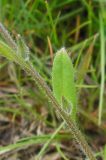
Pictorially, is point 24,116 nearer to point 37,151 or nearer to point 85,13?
point 37,151

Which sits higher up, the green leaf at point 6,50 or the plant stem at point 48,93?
the green leaf at point 6,50

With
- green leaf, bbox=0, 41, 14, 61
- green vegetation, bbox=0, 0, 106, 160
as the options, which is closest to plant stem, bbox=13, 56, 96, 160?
green leaf, bbox=0, 41, 14, 61

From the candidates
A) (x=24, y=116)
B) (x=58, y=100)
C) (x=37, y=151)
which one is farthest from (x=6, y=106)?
(x=58, y=100)

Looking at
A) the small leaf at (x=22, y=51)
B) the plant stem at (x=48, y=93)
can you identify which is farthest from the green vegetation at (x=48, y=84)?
the small leaf at (x=22, y=51)

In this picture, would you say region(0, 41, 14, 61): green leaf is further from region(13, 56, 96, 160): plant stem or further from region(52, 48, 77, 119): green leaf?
region(52, 48, 77, 119): green leaf

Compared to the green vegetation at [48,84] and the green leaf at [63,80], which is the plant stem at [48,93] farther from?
the green vegetation at [48,84]

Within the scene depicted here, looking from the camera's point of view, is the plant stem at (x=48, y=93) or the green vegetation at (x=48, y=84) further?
the green vegetation at (x=48, y=84)
